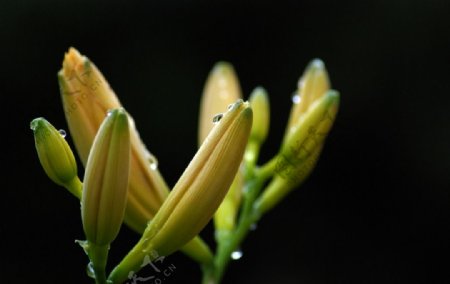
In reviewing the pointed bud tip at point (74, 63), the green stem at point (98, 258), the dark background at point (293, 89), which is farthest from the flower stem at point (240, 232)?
the dark background at point (293, 89)

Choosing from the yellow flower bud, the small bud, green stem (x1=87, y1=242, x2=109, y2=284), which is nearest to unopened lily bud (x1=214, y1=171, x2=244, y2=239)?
the small bud

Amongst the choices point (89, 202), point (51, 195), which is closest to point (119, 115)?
point (89, 202)

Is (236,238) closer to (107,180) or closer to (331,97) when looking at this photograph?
(331,97)

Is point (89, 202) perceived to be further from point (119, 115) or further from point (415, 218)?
point (415, 218)

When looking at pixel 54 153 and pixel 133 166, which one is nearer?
pixel 54 153

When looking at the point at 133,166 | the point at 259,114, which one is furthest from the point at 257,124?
the point at 133,166

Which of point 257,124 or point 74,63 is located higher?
point 74,63

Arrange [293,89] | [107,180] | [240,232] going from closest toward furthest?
[107,180] → [240,232] → [293,89]

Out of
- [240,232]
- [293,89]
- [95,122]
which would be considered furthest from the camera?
[293,89]
